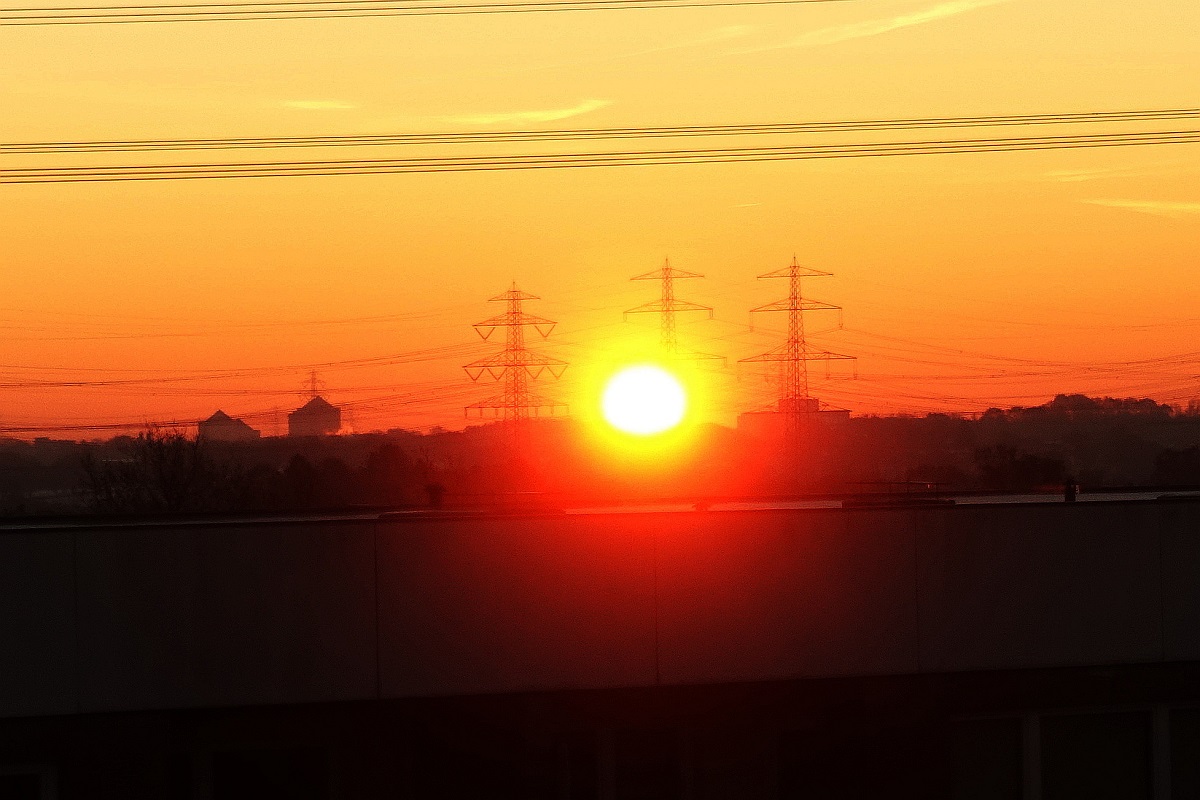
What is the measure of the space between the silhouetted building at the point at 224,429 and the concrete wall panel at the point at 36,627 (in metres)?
56.0

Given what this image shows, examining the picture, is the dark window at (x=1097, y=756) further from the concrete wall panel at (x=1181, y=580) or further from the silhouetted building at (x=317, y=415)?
the silhouetted building at (x=317, y=415)

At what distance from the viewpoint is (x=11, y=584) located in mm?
12500

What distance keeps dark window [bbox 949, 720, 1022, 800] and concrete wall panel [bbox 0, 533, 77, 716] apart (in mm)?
8338

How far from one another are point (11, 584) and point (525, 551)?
4364 millimetres

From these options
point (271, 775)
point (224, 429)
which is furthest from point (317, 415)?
point (271, 775)

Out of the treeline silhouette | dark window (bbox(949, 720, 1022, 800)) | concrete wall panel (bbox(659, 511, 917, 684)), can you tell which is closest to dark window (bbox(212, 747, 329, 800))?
concrete wall panel (bbox(659, 511, 917, 684))

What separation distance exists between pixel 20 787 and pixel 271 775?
7.07 feet

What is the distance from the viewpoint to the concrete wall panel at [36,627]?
40.9 feet

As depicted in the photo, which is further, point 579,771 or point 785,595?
point 579,771

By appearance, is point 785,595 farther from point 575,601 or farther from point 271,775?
point 271,775

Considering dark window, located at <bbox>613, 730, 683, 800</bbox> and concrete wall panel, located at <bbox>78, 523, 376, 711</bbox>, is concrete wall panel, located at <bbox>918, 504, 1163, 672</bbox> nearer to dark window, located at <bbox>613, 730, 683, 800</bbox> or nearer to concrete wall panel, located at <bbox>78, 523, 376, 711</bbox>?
dark window, located at <bbox>613, 730, 683, 800</bbox>

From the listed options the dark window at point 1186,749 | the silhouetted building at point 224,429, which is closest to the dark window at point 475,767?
the dark window at point 1186,749

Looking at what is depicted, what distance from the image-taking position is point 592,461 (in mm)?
69312

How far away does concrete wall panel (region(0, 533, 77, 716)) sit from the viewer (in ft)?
40.9
